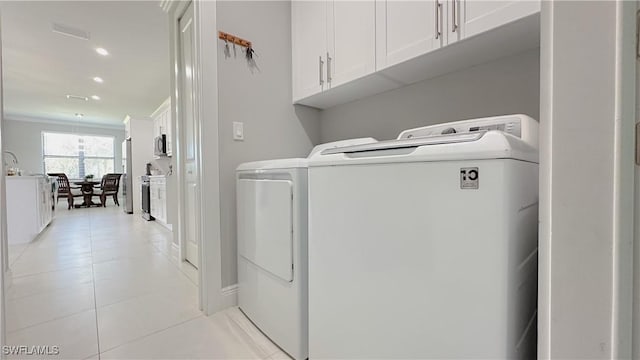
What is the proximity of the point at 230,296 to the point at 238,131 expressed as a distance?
1.03m

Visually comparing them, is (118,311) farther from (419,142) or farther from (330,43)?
(330,43)

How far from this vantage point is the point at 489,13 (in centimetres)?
104

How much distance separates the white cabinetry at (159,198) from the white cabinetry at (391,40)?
3053 mm

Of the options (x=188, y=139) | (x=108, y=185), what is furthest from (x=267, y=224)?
(x=108, y=185)

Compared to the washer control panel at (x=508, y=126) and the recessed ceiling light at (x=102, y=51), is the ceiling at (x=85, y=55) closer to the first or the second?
the recessed ceiling light at (x=102, y=51)

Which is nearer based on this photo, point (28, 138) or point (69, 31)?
point (69, 31)

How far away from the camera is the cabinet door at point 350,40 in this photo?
1.44 metres

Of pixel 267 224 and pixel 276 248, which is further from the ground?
pixel 267 224

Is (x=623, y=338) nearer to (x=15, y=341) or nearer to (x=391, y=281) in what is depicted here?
(x=391, y=281)

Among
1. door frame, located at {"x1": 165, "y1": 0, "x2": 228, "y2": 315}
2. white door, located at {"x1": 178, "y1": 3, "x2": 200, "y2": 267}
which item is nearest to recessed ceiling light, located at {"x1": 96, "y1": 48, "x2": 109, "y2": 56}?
white door, located at {"x1": 178, "y1": 3, "x2": 200, "y2": 267}

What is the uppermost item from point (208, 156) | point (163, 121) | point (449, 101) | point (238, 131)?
point (163, 121)

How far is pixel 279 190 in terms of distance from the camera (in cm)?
120

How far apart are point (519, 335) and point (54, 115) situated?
10754 millimetres

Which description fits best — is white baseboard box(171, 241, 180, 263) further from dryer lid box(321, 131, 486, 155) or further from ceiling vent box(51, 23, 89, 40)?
ceiling vent box(51, 23, 89, 40)
